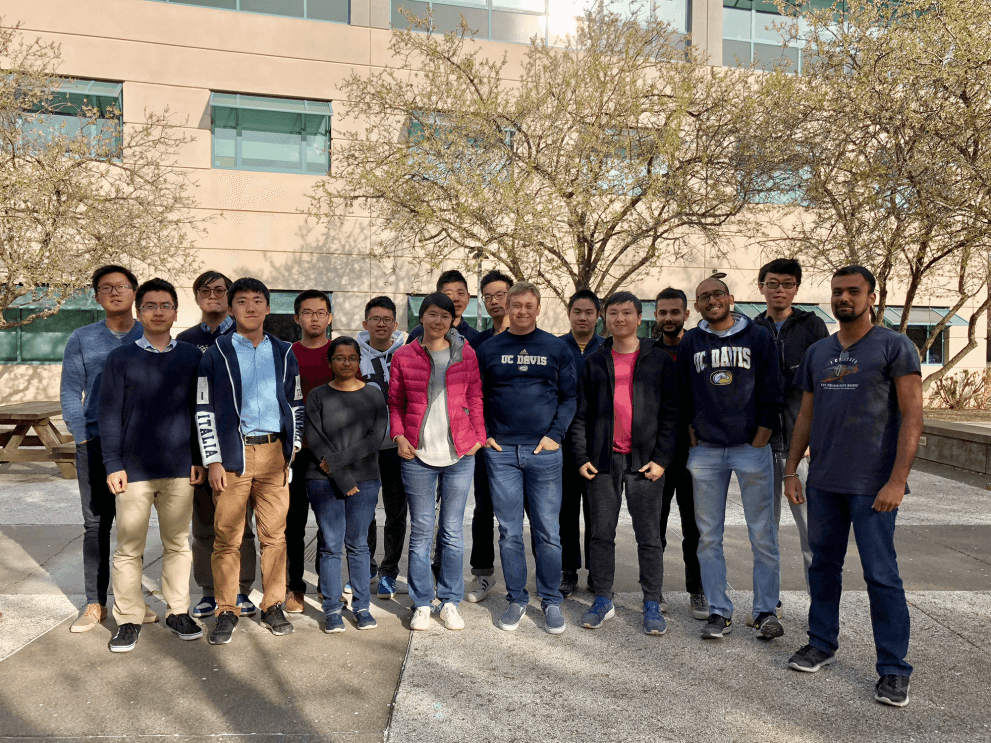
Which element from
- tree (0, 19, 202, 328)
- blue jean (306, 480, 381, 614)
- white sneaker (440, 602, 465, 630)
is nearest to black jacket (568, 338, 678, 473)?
white sneaker (440, 602, 465, 630)

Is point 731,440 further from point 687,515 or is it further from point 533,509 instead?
point 533,509

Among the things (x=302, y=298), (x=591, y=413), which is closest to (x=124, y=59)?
(x=302, y=298)

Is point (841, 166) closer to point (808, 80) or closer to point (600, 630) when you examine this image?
point (808, 80)

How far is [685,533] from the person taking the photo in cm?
505

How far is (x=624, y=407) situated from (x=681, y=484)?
0.72m

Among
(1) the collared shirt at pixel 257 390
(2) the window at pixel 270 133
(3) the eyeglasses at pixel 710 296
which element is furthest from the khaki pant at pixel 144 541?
(2) the window at pixel 270 133

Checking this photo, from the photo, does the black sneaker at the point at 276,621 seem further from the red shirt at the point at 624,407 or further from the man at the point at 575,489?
the red shirt at the point at 624,407

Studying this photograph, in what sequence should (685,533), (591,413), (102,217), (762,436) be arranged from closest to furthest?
(762,436) < (591,413) < (685,533) < (102,217)

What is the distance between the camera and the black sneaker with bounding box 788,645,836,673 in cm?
380

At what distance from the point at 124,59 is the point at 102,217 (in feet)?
25.7

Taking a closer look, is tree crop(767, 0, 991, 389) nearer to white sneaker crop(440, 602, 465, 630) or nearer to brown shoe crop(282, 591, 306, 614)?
white sneaker crop(440, 602, 465, 630)

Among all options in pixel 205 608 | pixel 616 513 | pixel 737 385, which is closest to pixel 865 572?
pixel 737 385

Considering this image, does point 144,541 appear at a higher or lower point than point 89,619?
higher

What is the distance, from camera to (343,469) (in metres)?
4.46
